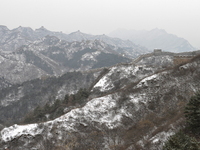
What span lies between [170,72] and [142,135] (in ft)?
76.1

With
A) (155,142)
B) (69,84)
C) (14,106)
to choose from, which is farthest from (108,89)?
(14,106)

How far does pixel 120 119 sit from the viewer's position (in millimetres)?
37750

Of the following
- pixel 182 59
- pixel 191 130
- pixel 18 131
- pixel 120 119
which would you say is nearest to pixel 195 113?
pixel 191 130

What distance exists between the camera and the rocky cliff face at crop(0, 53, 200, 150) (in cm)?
3266

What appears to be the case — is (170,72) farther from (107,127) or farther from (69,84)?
(69,84)

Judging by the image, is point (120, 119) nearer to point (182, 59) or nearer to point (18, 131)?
point (18, 131)

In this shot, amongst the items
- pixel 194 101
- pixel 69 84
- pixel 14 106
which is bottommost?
pixel 14 106

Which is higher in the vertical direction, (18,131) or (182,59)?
(182,59)

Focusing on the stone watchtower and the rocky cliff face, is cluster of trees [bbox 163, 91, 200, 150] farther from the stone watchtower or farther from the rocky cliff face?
the stone watchtower

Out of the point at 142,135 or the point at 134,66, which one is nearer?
the point at 142,135

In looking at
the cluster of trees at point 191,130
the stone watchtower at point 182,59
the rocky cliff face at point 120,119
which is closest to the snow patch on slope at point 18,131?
the rocky cliff face at point 120,119

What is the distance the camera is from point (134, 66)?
78312mm

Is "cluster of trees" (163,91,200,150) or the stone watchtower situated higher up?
the stone watchtower

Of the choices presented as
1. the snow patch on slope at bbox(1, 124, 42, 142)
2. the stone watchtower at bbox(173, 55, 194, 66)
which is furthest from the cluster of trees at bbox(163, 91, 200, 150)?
the stone watchtower at bbox(173, 55, 194, 66)
